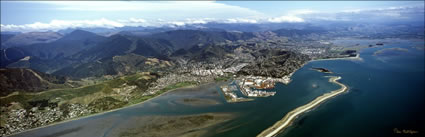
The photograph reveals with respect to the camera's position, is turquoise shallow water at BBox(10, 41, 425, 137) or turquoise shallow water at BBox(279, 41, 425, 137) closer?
turquoise shallow water at BBox(279, 41, 425, 137)

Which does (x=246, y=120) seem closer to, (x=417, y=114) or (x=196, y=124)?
(x=196, y=124)

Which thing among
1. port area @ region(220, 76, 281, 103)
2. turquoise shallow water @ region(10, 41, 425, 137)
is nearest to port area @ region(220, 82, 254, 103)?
port area @ region(220, 76, 281, 103)

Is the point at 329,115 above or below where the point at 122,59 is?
below

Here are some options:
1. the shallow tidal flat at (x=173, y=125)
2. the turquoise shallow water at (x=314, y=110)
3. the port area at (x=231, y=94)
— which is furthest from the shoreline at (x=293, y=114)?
the port area at (x=231, y=94)

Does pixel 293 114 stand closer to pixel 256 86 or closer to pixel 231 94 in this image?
pixel 231 94

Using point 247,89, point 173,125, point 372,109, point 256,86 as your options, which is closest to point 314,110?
point 372,109

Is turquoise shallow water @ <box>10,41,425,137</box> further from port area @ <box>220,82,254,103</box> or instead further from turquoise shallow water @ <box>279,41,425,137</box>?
port area @ <box>220,82,254,103</box>

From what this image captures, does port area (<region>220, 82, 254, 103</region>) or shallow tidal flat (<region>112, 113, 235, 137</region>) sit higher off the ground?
port area (<region>220, 82, 254, 103</region>)

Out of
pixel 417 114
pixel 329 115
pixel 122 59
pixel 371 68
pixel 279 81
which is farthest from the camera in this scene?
pixel 122 59

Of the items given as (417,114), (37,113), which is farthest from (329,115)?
(37,113)
